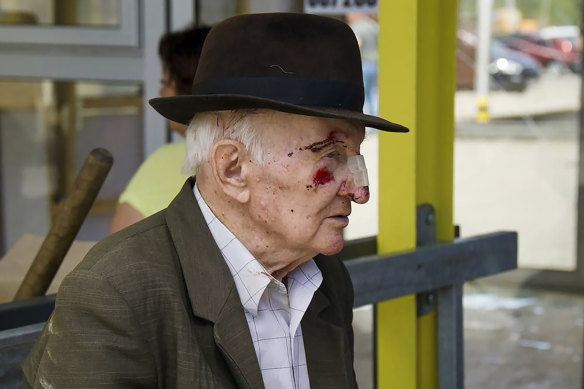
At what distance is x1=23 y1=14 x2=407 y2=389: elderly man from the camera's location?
154 cm

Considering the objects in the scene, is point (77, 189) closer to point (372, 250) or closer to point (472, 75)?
point (372, 250)

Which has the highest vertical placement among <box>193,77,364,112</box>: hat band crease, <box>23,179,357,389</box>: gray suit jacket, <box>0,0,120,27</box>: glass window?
<box>0,0,120,27</box>: glass window

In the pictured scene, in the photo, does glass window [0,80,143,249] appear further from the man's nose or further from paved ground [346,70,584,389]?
the man's nose

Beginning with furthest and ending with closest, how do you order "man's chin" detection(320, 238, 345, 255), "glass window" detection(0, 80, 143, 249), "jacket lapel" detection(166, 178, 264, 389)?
"glass window" detection(0, 80, 143, 249)
"man's chin" detection(320, 238, 345, 255)
"jacket lapel" detection(166, 178, 264, 389)

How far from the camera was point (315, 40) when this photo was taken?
1675 mm

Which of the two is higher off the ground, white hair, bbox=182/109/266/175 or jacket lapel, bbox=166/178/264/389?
white hair, bbox=182/109/266/175

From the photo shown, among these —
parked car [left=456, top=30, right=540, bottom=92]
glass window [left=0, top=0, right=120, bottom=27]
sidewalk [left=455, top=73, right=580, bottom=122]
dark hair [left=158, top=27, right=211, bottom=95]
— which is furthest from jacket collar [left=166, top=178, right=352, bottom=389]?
parked car [left=456, top=30, right=540, bottom=92]

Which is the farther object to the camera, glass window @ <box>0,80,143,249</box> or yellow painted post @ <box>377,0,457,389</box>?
glass window @ <box>0,80,143,249</box>

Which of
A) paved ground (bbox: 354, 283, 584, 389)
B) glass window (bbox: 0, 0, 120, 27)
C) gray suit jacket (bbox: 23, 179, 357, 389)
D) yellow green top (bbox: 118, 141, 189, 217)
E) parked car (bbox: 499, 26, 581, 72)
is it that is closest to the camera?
gray suit jacket (bbox: 23, 179, 357, 389)

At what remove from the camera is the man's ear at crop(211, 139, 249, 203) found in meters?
1.67

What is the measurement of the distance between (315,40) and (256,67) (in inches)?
4.4

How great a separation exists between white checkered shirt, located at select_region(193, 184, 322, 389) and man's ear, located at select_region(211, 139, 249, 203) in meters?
0.06

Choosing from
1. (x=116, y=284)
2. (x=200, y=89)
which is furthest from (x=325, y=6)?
(x=116, y=284)

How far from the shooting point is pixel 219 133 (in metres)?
1.70
